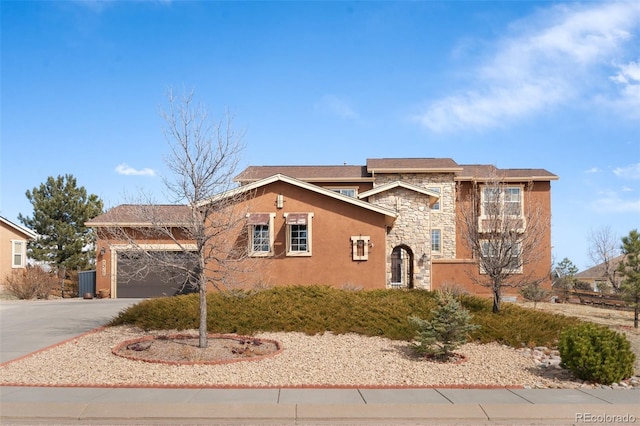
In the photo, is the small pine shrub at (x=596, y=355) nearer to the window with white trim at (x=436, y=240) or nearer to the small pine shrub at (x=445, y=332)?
the small pine shrub at (x=445, y=332)

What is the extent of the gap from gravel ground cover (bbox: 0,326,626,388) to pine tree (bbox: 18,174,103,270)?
23.8 m

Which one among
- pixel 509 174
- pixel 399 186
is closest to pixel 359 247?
pixel 399 186

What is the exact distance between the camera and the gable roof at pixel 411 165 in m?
29.9

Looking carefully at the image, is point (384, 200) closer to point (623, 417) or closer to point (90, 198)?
point (623, 417)

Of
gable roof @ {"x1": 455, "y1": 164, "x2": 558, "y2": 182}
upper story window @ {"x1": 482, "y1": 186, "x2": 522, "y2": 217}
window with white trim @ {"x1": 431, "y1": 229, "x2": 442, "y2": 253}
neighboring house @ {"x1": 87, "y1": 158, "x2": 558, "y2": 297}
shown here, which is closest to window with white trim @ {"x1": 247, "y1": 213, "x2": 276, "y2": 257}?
neighboring house @ {"x1": 87, "y1": 158, "x2": 558, "y2": 297}

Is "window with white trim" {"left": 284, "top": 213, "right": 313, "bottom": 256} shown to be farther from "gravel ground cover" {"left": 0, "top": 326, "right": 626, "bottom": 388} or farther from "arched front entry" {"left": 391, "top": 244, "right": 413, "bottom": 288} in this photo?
"gravel ground cover" {"left": 0, "top": 326, "right": 626, "bottom": 388}

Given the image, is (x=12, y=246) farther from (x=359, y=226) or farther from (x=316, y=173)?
(x=359, y=226)

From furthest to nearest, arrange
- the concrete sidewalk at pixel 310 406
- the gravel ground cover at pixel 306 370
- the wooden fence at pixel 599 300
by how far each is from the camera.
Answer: the wooden fence at pixel 599 300 → the gravel ground cover at pixel 306 370 → the concrete sidewalk at pixel 310 406

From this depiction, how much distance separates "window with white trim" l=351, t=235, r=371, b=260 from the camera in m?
21.6

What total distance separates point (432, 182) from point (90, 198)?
2340cm

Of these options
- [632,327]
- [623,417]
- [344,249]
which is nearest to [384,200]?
[344,249]

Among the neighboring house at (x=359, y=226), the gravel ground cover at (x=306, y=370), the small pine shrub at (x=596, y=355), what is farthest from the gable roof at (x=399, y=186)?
the small pine shrub at (x=596, y=355)

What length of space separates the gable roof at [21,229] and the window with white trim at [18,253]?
1.82ft

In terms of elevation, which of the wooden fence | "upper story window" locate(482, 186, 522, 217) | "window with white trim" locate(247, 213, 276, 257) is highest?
"upper story window" locate(482, 186, 522, 217)
